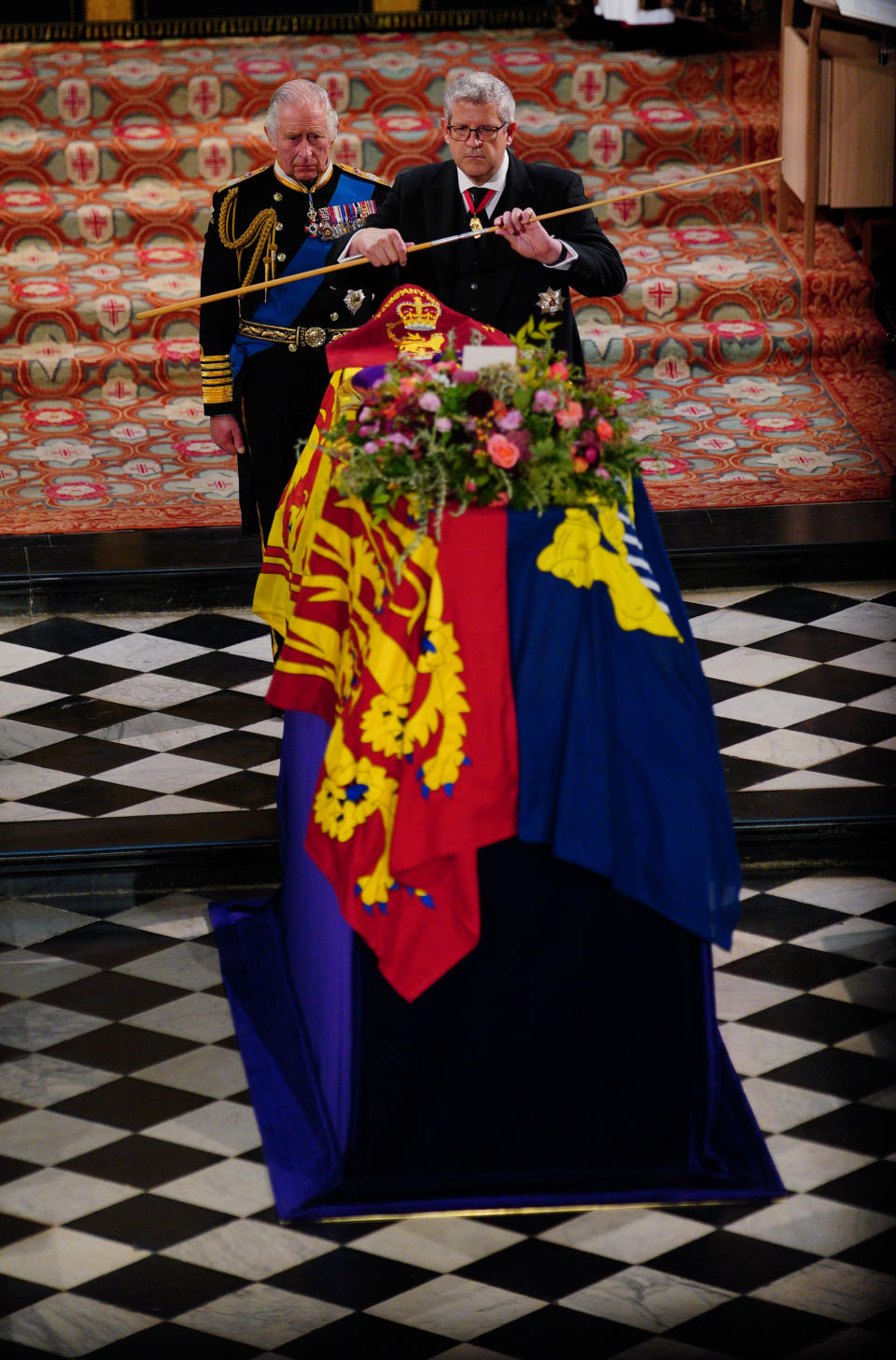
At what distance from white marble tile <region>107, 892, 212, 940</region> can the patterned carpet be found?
227 centimetres

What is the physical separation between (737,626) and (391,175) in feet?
13.7

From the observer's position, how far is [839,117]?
827 cm

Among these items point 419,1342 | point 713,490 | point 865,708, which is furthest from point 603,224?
point 419,1342

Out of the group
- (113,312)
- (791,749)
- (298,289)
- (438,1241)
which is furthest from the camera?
(113,312)

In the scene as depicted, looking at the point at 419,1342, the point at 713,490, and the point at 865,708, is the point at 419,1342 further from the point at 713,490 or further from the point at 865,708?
the point at 713,490

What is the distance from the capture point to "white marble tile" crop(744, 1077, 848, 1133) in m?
3.72

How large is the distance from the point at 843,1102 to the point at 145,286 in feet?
19.1

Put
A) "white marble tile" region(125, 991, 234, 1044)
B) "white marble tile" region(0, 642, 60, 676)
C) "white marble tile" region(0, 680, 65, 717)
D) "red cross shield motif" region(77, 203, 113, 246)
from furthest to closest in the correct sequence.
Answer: "red cross shield motif" region(77, 203, 113, 246) < "white marble tile" region(0, 642, 60, 676) < "white marble tile" region(0, 680, 65, 717) < "white marble tile" region(125, 991, 234, 1044)

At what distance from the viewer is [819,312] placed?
333 inches

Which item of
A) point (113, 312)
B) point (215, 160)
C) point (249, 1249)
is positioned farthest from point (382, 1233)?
point (215, 160)

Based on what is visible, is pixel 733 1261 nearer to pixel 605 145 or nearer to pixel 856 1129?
pixel 856 1129

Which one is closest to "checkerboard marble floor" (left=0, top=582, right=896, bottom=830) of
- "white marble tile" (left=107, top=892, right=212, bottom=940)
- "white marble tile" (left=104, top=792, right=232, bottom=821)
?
"white marble tile" (left=104, top=792, right=232, bottom=821)

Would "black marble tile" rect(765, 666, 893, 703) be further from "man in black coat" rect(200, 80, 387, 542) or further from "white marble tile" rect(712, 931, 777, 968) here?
"man in black coat" rect(200, 80, 387, 542)

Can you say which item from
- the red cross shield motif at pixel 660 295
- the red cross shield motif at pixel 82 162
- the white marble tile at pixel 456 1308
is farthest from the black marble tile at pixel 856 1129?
the red cross shield motif at pixel 82 162
